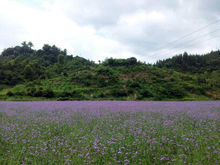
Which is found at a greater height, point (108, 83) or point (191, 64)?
point (191, 64)

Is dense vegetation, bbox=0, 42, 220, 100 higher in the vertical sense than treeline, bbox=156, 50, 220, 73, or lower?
lower

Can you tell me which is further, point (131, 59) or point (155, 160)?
point (131, 59)

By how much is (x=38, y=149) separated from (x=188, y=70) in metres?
64.6

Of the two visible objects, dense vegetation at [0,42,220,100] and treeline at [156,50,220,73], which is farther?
treeline at [156,50,220,73]

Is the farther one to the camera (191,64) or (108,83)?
(191,64)

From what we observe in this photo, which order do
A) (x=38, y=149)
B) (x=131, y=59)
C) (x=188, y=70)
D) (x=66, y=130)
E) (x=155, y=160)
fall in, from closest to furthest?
(x=155, y=160), (x=38, y=149), (x=66, y=130), (x=131, y=59), (x=188, y=70)

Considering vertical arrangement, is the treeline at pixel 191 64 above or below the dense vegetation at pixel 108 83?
above

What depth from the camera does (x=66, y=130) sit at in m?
5.01

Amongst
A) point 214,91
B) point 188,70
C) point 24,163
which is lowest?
point 24,163

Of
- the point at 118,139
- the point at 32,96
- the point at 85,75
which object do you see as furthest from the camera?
the point at 85,75

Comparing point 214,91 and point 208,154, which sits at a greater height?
point 214,91

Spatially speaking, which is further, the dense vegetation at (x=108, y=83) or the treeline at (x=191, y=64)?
the treeline at (x=191, y=64)

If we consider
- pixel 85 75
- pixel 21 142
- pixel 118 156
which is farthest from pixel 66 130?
pixel 85 75

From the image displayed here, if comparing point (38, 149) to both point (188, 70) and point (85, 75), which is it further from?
point (188, 70)
